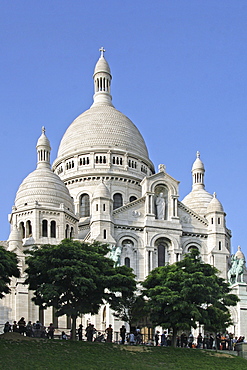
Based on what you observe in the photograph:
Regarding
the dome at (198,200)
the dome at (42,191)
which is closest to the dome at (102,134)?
the dome at (198,200)

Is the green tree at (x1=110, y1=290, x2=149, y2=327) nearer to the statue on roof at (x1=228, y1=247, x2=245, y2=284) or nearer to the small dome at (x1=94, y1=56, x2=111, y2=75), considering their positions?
the statue on roof at (x1=228, y1=247, x2=245, y2=284)

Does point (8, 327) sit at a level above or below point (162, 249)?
below

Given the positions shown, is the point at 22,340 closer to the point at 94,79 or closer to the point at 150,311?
the point at 150,311

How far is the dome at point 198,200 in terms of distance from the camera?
329 feet

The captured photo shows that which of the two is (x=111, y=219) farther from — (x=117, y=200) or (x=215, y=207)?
(x=117, y=200)

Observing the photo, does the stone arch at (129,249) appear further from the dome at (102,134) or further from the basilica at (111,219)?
the dome at (102,134)

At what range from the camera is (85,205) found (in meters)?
101

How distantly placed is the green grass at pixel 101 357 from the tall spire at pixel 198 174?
165 feet

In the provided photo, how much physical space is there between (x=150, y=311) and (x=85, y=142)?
45768 mm

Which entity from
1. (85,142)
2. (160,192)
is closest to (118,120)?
(85,142)

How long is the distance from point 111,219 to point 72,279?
1009 inches

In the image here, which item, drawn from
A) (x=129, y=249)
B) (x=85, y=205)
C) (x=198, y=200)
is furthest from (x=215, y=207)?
(x=85, y=205)

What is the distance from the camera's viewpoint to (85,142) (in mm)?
105375

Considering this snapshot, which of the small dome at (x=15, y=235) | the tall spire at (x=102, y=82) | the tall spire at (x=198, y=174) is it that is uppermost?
the tall spire at (x=102, y=82)
